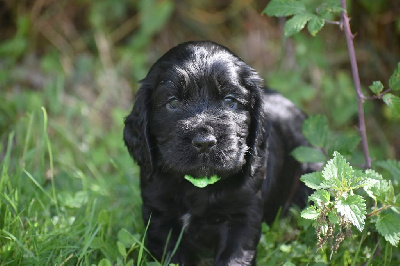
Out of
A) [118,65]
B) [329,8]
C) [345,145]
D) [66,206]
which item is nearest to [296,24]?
[329,8]

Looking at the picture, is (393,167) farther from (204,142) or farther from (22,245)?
(22,245)

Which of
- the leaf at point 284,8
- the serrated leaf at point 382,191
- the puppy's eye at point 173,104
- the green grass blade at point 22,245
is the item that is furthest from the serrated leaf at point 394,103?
the green grass blade at point 22,245

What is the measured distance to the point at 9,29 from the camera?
601 cm

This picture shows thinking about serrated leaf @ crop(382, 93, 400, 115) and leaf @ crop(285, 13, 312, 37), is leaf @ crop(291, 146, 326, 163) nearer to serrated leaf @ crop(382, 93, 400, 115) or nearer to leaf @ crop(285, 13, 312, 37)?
serrated leaf @ crop(382, 93, 400, 115)

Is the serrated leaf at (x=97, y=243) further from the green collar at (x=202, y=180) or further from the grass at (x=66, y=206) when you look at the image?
the green collar at (x=202, y=180)

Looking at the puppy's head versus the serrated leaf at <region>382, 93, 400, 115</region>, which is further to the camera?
the serrated leaf at <region>382, 93, 400, 115</region>

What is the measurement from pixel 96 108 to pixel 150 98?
244 cm

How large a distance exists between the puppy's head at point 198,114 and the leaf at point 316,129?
41 cm

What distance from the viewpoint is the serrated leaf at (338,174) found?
2742 mm

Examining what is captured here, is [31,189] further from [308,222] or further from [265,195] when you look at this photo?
[308,222]

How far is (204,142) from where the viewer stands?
277 cm

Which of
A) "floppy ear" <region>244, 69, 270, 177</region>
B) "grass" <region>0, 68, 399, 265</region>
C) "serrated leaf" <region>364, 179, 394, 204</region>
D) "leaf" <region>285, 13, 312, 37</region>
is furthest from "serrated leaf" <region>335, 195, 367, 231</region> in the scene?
"leaf" <region>285, 13, 312, 37</region>

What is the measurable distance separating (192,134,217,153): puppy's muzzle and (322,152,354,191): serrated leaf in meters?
0.53

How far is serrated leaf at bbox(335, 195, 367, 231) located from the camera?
105 inches
